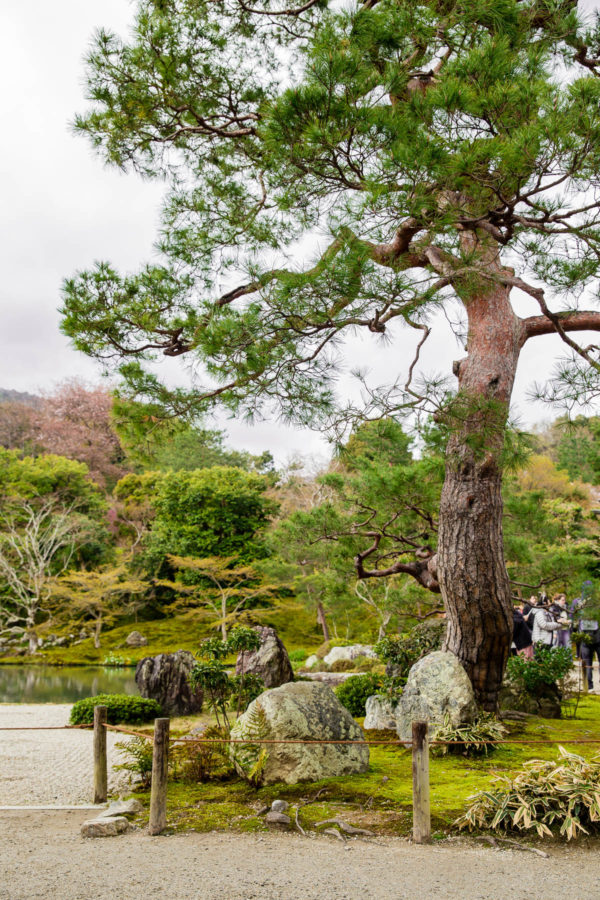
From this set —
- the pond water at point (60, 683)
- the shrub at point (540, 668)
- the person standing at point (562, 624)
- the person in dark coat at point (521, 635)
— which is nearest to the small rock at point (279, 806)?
the shrub at point (540, 668)

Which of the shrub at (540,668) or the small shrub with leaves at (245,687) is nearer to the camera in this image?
the small shrub with leaves at (245,687)

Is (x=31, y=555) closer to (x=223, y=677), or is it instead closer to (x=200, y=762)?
(x=223, y=677)

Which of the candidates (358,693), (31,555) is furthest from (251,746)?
(31,555)

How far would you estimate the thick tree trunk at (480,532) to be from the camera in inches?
207

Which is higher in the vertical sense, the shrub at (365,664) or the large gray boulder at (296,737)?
the large gray boulder at (296,737)

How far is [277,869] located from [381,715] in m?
3.61

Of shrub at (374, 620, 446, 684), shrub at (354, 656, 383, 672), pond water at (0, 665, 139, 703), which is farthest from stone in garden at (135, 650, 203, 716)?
shrub at (354, 656, 383, 672)

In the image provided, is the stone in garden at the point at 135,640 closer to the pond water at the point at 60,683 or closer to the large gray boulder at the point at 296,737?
the pond water at the point at 60,683

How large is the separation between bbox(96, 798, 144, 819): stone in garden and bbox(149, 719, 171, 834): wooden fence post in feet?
1.29

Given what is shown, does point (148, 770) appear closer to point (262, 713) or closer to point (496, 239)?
point (262, 713)

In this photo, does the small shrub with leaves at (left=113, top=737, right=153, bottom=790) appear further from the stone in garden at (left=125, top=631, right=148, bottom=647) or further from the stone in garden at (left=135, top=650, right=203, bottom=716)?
the stone in garden at (left=125, top=631, right=148, bottom=647)

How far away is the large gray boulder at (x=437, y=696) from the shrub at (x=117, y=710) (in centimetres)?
333

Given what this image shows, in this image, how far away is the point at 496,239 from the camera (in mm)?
4102

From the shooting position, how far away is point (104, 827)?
3393 millimetres
